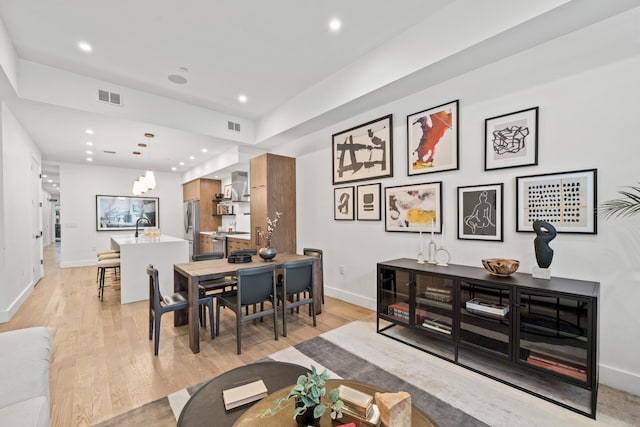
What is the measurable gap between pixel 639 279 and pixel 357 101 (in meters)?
3.10

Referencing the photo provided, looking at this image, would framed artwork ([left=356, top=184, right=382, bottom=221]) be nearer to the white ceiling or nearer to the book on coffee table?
the white ceiling

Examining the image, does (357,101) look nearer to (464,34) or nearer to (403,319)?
(464,34)

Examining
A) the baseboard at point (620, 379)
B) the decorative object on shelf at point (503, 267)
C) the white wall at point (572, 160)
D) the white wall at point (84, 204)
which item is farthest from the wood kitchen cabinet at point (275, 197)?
the white wall at point (84, 204)

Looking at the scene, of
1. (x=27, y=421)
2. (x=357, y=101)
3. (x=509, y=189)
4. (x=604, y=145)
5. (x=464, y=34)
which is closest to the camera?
(x=27, y=421)

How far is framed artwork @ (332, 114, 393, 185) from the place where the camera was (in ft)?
12.1

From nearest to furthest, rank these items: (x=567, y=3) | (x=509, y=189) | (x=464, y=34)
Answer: (x=567, y=3) < (x=464, y=34) < (x=509, y=189)

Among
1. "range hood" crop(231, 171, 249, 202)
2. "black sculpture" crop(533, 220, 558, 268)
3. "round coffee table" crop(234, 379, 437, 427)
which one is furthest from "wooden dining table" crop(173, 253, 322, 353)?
"range hood" crop(231, 171, 249, 202)

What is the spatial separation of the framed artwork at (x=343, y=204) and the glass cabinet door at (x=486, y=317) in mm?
A: 2067

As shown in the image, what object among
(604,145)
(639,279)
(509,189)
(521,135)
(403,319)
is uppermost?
(521,135)

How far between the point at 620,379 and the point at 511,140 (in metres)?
2.09

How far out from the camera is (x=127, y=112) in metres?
3.97

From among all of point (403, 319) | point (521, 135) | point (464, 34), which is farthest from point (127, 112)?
point (521, 135)

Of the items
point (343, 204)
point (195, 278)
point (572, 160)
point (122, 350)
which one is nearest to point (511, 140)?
point (572, 160)

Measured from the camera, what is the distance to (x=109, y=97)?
3818mm
